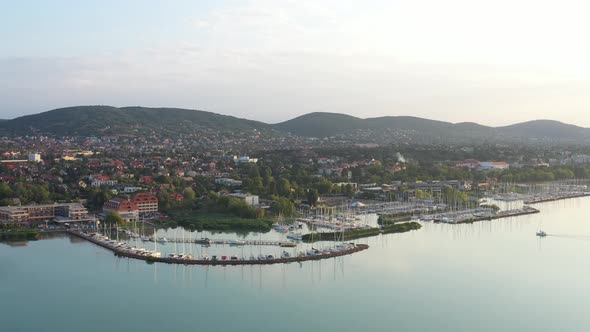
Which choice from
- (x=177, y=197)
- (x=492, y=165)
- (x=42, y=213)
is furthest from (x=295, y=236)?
(x=492, y=165)

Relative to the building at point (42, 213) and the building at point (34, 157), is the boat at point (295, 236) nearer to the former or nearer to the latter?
the building at point (42, 213)

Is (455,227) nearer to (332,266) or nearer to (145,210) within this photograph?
(332,266)

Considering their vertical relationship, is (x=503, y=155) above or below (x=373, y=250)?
above

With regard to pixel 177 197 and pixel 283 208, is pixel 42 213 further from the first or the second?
pixel 283 208

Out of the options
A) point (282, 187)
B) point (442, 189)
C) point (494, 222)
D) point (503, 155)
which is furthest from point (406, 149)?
point (494, 222)

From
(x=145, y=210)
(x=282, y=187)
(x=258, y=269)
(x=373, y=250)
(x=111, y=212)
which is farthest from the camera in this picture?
(x=282, y=187)

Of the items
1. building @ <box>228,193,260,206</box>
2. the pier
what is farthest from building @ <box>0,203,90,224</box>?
building @ <box>228,193,260,206</box>

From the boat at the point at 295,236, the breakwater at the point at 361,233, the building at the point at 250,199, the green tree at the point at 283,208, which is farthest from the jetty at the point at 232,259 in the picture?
the building at the point at 250,199

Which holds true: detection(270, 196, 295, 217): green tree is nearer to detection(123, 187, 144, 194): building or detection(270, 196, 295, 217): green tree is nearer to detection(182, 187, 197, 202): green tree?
detection(182, 187, 197, 202): green tree
